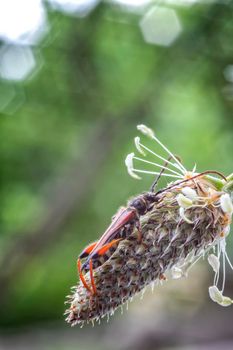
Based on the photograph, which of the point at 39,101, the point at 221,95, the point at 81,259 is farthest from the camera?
the point at 39,101

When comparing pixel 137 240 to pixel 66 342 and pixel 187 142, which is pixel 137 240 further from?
pixel 66 342

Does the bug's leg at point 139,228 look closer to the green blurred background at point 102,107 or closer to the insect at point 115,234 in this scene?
the insect at point 115,234

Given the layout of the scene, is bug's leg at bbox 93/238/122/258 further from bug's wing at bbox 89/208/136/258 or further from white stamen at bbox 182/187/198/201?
white stamen at bbox 182/187/198/201

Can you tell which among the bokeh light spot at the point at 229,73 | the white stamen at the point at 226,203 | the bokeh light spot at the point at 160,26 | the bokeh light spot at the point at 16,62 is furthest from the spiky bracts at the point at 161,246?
the bokeh light spot at the point at 16,62

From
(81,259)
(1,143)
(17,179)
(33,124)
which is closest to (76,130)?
(33,124)

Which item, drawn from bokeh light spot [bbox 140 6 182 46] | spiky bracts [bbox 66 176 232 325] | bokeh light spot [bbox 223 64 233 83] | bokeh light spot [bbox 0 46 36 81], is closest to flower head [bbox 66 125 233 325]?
spiky bracts [bbox 66 176 232 325]
